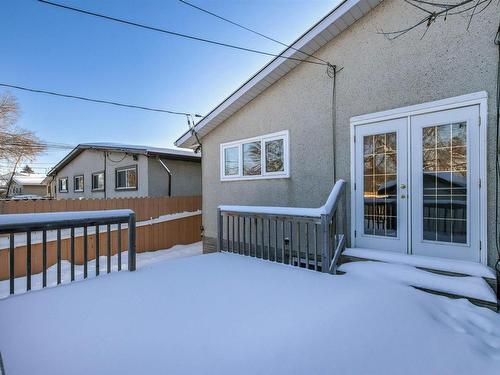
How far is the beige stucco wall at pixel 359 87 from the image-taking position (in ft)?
11.5

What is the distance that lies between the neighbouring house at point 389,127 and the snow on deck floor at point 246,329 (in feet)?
3.88

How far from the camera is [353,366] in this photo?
5.92 ft

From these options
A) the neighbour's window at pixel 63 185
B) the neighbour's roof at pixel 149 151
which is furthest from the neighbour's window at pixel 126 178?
the neighbour's window at pixel 63 185

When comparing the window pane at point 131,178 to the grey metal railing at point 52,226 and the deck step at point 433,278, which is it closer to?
the grey metal railing at point 52,226

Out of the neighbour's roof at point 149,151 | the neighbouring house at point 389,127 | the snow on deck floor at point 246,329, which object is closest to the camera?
the snow on deck floor at point 246,329

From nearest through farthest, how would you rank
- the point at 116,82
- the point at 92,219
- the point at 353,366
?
1. the point at 353,366
2. the point at 92,219
3. the point at 116,82

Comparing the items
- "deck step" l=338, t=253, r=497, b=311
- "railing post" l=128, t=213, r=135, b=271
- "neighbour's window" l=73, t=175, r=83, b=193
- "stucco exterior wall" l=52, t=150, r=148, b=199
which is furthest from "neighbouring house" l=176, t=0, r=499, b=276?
"neighbour's window" l=73, t=175, r=83, b=193

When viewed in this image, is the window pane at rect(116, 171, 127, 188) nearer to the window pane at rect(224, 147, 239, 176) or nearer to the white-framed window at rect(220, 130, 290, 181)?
the white-framed window at rect(220, 130, 290, 181)

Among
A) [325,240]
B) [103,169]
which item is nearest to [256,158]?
[325,240]

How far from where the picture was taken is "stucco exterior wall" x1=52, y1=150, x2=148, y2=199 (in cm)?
1053

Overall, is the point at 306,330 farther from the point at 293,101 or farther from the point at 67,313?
the point at 293,101

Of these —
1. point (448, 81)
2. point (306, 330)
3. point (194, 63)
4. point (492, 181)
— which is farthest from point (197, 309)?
point (194, 63)

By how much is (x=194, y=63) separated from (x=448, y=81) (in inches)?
302

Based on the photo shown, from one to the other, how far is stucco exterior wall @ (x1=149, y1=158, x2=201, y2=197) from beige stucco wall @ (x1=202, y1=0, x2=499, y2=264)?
4.65 meters
